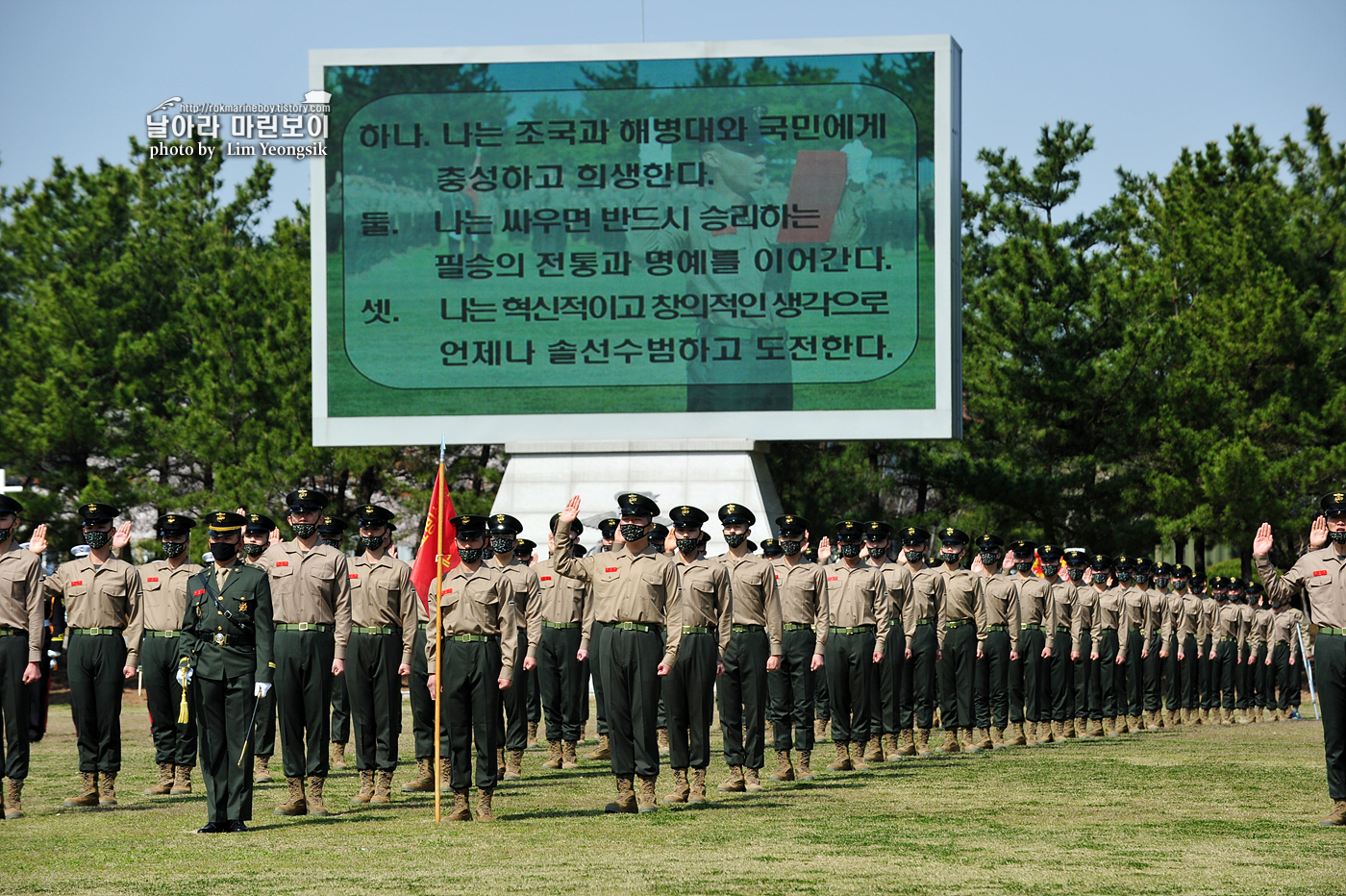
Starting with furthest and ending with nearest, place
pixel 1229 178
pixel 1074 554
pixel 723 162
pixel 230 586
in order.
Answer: pixel 1229 178 → pixel 723 162 → pixel 1074 554 → pixel 230 586

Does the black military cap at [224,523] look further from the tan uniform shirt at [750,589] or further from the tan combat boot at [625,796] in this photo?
the tan uniform shirt at [750,589]

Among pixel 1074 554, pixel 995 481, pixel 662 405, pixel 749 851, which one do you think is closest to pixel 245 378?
pixel 662 405

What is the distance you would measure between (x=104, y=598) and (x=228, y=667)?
8.08 ft

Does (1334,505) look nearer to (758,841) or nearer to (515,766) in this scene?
(758,841)

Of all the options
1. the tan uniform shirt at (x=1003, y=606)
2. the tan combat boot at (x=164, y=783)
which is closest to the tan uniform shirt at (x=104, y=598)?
the tan combat boot at (x=164, y=783)

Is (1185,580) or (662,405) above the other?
(662,405)

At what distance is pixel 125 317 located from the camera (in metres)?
35.4

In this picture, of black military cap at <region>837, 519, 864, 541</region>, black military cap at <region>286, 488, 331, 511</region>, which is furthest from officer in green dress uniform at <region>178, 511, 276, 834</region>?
black military cap at <region>837, 519, 864, 541</region>

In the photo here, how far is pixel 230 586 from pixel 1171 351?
26.1 meters

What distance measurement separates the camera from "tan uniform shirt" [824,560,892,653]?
15.0 meters

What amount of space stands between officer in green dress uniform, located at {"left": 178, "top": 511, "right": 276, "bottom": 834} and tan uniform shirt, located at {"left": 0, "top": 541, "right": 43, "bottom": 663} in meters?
1.59

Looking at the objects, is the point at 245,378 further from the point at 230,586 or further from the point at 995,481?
the point at 230,586

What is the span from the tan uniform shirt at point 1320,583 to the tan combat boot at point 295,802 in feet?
21.1

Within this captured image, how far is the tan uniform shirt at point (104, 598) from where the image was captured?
12.7 meters
